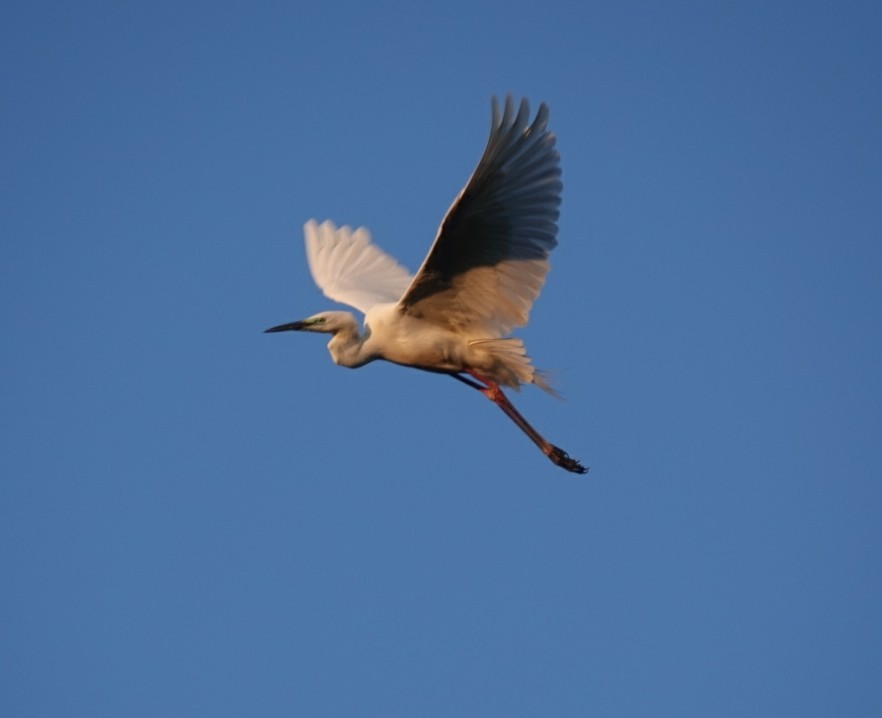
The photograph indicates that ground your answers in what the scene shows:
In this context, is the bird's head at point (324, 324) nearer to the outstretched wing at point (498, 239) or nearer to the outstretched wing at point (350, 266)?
the outstretched wing at point (498, 239)

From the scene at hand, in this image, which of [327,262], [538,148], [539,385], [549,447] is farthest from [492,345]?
[327,262]

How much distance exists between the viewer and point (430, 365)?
13.0m

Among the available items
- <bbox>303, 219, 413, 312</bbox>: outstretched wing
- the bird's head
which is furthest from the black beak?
<bbox>303, 219, 413, 312</bbox>: outstretched wing

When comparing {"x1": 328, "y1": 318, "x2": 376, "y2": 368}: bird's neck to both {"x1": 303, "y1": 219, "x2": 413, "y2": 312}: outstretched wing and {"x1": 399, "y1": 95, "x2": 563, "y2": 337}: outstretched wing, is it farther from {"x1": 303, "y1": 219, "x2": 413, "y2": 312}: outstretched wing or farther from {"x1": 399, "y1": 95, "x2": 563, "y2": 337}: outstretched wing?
{"x1": 303, "y1": 219, "x2": 413, "y2": 312}: outstretched wing

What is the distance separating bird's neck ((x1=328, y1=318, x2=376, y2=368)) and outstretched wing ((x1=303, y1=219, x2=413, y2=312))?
2.50 metres

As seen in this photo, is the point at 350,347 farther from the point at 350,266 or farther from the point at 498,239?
the point at 350,266

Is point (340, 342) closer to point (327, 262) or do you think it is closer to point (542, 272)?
point (542, 272)

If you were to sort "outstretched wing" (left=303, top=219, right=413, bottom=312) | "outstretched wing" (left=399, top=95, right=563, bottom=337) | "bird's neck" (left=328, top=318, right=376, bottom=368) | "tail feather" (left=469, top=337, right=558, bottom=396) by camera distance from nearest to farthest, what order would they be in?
"outstretched wing" (left=399, top=95, right=563, bottom=337) → "tail feather" (left=469, top=337, right=558, bottom=396) → "bird's neck" (left=328, top=318, right=376, bottom=368) → "outstretched wing" (left=303, top=219, right=413, bottom=312)

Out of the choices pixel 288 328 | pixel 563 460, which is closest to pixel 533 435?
pixel 563 460

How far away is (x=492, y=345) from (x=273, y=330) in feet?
8.55

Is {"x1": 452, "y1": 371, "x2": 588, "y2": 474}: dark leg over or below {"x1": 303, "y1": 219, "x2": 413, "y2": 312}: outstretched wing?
below

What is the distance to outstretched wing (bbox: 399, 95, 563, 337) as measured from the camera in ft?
35.9

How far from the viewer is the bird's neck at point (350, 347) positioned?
1305 cm

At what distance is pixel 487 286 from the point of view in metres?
12.3
